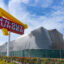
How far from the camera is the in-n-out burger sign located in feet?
91.7

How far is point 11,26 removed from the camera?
101ft

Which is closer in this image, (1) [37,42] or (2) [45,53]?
(2) [45,53]

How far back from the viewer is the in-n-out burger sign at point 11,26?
27947 millimetres

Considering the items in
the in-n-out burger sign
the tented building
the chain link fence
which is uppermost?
the in-n-out burger sign

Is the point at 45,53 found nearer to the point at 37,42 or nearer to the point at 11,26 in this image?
the point at 37,42

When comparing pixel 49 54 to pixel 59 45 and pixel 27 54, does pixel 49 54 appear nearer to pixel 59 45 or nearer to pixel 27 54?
pixel 27 54

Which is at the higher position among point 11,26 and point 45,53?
point 11,26

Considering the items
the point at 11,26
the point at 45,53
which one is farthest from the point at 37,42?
the point at 11,26

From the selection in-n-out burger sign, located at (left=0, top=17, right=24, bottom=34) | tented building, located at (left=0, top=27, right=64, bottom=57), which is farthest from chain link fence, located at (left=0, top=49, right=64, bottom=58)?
in-n-out burger sign, located at (left=0, top=17, right=24, bottom=34)

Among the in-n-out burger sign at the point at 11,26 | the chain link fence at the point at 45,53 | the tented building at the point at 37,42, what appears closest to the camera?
the in-n-out burger sign at the point at 11,26

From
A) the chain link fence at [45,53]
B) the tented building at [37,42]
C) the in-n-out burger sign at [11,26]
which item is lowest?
the chain link fence at [45,53]

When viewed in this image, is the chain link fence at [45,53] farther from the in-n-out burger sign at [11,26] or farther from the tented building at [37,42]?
the in-n-out burger sign at [11,26]

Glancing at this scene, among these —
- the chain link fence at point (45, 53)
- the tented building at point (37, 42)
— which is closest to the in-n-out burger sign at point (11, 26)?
the chain link fence at point (45, 53)

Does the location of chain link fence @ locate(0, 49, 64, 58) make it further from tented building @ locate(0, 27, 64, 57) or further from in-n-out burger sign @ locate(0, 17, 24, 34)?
in-n-out burger sign @ locate(0, 17, 24, 34)
